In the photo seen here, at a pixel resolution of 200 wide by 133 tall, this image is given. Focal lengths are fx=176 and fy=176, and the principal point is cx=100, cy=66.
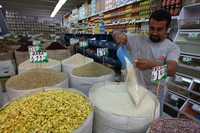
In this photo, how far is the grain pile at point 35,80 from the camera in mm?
1224

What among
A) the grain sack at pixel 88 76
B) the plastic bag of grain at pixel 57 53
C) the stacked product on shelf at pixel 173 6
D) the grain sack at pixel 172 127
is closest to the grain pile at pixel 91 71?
the grain sack at pixel 88 76

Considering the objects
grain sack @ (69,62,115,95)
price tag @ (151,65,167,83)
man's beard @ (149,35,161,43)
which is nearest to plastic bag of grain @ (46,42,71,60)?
grain sack @ (69,62,115,95)

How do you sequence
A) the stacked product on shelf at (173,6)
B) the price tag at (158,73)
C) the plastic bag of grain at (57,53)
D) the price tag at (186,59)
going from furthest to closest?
the plastic bag of grain at (57,53), the stacked product on shelf at (173,6), the price tag at (186,59), the price tag at (158,73)

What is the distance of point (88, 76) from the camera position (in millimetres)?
1410

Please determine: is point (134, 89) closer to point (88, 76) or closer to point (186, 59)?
point (88, 76)

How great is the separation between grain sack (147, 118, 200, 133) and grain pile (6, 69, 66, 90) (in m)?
0.77

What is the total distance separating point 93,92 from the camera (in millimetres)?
1046

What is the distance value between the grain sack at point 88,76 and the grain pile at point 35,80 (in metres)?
0.10

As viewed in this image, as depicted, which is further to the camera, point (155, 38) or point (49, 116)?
point (155, 38)

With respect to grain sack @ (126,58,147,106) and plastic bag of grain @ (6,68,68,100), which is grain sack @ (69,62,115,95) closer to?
plastic bag of grain @ (6,68,68,100)

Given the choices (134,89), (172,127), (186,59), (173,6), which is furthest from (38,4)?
(172,127)

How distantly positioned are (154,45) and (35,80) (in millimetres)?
967

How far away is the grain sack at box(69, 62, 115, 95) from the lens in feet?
4.39

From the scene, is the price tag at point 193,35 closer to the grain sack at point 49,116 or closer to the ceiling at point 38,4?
the grain sack at point 49,116
